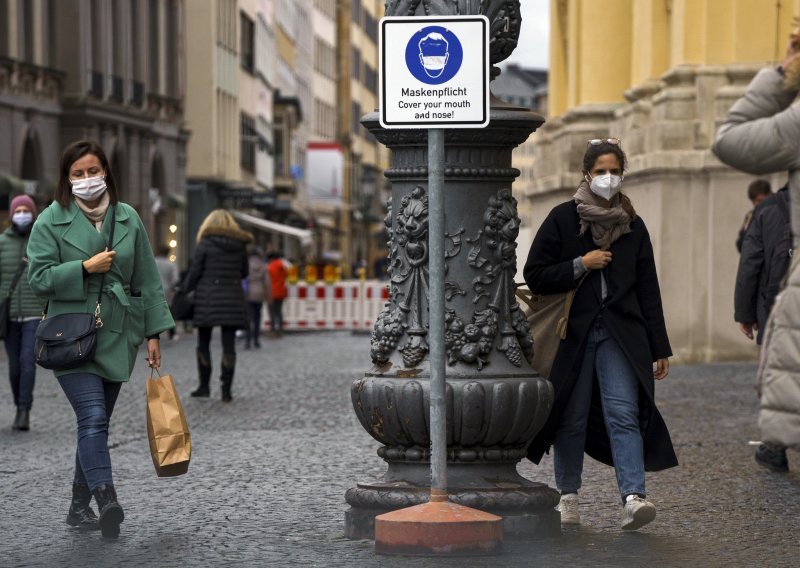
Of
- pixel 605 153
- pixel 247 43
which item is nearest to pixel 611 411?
pixel 605 153

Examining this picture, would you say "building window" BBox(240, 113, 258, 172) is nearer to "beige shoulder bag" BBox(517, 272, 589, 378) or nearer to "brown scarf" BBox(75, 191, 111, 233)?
"brown scarf" BBox(75, 191, 111, 233)

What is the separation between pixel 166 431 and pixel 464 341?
1470 millimetres

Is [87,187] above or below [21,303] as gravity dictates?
above

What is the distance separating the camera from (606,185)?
929 cm

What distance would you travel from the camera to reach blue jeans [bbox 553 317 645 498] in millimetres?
9203

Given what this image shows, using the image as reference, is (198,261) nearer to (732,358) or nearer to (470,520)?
(732,358)

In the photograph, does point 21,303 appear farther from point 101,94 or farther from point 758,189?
point 101,94

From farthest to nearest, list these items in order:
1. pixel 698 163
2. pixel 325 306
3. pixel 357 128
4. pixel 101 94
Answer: pixel 357 128
pixel 101 94
pixel 325 306
pixel 698 163

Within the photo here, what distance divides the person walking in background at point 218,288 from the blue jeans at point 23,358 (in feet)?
12.0

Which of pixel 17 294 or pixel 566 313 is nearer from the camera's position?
pixel 566 313

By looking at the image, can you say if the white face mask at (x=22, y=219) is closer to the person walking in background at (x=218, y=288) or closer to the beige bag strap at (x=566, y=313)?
the person walking in background at (x=218, y=288)

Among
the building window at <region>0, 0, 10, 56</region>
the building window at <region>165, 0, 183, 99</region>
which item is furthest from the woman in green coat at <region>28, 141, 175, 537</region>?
the building window at <region>165, 0, 183, 99</region>

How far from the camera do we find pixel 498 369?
9016mm

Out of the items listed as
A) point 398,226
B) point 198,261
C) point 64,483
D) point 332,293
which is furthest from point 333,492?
point 332,293
